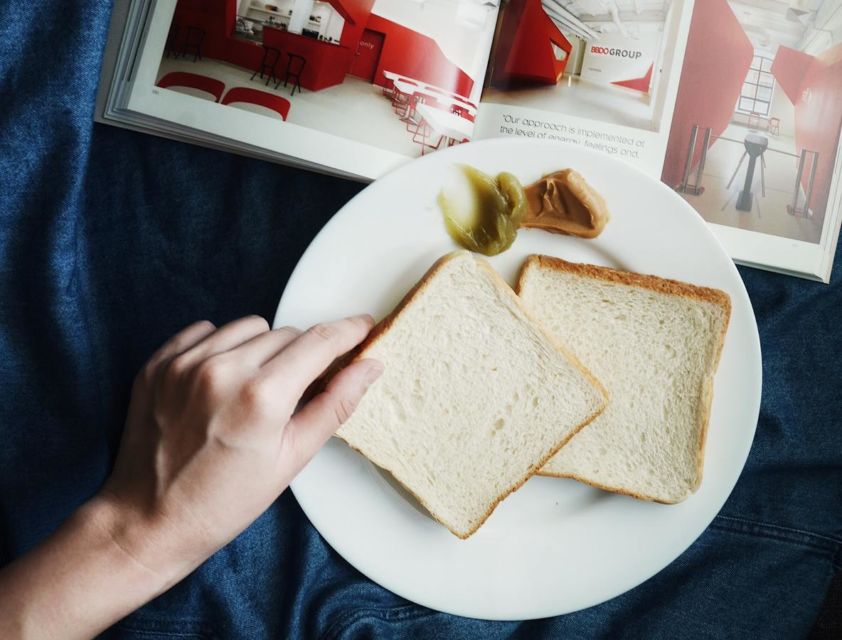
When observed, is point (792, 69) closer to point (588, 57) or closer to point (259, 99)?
point (588, 57)

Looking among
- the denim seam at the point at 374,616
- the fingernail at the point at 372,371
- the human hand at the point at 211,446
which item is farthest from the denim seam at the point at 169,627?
the fingernail at the point at 372,371

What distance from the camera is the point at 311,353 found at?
807 millimetres

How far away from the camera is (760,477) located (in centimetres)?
116

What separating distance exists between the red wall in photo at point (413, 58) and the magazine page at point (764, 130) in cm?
37

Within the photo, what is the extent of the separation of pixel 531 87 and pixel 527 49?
0.20ft

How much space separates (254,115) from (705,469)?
2.87 feet

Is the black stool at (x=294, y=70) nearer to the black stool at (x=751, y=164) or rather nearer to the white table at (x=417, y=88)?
the white table at (x=417, y=88)

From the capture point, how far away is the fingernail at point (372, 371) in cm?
90

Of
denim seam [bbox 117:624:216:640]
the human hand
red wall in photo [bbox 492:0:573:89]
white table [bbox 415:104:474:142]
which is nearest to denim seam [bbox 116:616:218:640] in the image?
denim seam [bbox 117:624:216:640]

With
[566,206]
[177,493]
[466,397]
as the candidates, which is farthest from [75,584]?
[566,206]

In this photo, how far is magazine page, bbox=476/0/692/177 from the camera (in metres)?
1.06

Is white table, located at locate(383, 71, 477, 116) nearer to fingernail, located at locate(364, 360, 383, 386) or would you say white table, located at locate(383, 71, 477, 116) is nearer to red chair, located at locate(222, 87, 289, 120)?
red chair, located at locate(222, 87, 289, 120)

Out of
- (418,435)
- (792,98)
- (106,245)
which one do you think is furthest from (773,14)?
(106,245)

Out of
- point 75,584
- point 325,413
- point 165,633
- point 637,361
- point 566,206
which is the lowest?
point 165,633
